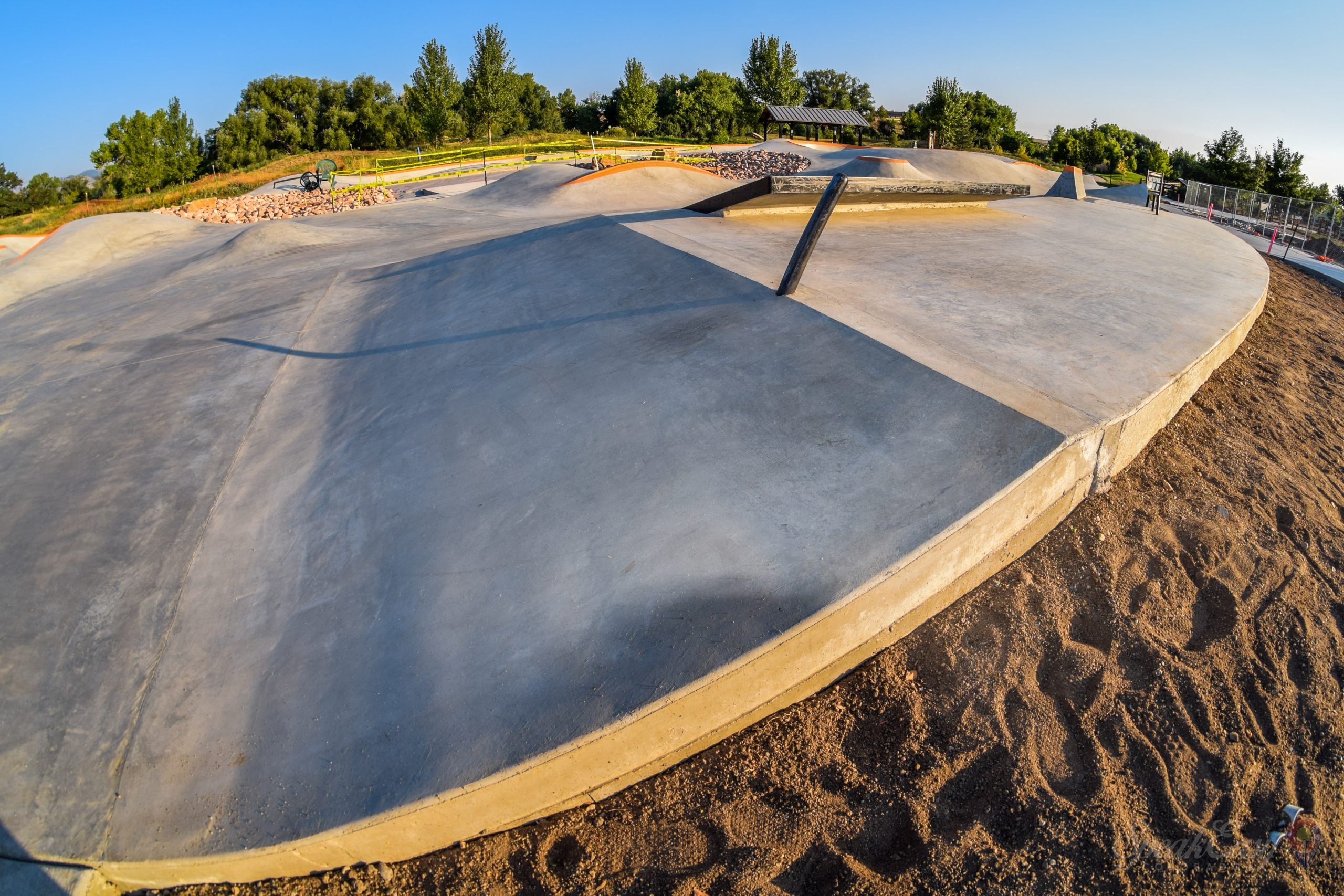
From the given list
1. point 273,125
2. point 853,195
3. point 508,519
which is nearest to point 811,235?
point 508,519

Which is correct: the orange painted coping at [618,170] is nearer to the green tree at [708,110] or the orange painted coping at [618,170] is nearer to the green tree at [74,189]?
the green tree at [708,110]

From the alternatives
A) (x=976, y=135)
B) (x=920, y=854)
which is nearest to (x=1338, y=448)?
(x=920, y=854)

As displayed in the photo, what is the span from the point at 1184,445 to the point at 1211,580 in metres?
1.53

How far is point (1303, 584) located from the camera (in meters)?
4.01

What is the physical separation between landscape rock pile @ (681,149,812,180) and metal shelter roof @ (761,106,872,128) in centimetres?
1289

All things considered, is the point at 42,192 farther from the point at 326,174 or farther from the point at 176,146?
the point at 326,174

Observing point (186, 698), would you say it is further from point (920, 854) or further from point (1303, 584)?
point (1303, 584)

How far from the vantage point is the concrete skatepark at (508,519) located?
8.84 ft

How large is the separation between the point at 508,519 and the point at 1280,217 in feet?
79.2

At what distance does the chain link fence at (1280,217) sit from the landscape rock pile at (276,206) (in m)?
23.9

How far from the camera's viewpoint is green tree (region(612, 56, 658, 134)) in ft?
147

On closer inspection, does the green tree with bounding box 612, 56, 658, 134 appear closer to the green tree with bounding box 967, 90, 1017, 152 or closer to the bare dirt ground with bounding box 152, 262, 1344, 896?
the green tree with bounding box 967, 90, 1017, 152

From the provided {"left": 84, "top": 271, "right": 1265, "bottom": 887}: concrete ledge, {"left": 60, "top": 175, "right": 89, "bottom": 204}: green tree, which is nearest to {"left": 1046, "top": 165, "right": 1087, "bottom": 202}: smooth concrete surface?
{"left": 84, "top": 271, "right": 1265, "bottom": 887}: concrete ledge

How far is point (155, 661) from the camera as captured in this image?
3.27 meters
